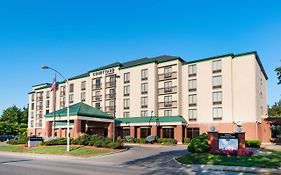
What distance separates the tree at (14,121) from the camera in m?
87.4

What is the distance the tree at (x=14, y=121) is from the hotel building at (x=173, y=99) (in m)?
33.1

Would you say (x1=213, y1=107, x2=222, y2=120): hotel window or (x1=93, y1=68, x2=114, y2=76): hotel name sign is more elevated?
(x1=93, y1=68, x2=114, y2=76): hotel name sign

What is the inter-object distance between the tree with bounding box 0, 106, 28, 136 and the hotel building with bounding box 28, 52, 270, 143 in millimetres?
33135

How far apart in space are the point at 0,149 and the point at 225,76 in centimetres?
3430

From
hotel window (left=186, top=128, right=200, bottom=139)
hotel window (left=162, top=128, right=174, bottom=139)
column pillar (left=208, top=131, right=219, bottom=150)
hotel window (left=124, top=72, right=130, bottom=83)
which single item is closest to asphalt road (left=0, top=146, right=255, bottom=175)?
column pillar (left=208, top=131, right=219, bottom=150)

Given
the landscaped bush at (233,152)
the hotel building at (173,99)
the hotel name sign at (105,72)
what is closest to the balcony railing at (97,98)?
the hotel building at (173,99)

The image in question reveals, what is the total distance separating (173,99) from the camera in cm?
5528

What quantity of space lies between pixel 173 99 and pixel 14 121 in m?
59.1

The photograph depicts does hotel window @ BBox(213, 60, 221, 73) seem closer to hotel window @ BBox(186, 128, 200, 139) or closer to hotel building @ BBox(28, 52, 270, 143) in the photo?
hotel building @ BBox(28, 52, 270, 143)

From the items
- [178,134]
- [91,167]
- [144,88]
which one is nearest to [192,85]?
[178,134]

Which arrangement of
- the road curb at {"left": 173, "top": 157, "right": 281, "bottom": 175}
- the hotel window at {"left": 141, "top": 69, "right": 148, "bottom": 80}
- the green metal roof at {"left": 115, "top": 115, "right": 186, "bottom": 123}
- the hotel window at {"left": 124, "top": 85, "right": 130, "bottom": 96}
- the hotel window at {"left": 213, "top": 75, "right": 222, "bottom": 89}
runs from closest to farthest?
the road curb at {"left": 173, "top": 157, "right": 281, "bottom": 175} < the hotel window at {"left": 213, "top": 75, "right": 222, "bottom": 89} < the green metal roof at {"left": 115, "top": 115, "right": 186, "bottom": 123} < the hotel window at {"left": 141, "top": 69, "right": 148, "bottom": 80} < the hotel window at {"left": 124, "top": 85, "right": 130, "bottom": 96}

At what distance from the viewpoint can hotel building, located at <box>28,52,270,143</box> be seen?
159ft

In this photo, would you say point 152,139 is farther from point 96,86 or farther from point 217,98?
point 96,86

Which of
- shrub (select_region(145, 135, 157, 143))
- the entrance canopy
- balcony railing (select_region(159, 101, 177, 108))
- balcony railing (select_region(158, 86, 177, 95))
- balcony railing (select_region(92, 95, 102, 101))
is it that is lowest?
shrub (select_region(145, 135, 157, 143))
